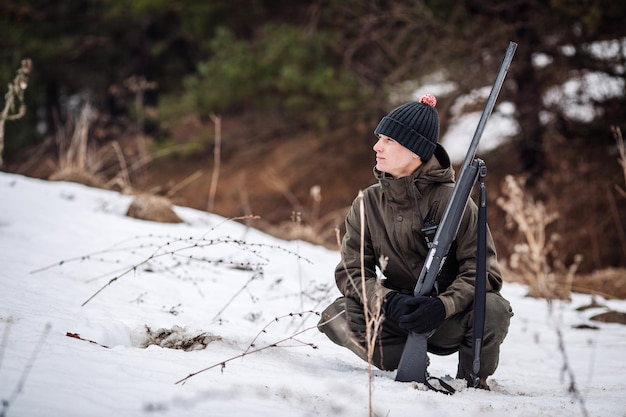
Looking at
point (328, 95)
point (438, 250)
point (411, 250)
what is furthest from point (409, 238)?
point (328, 95)

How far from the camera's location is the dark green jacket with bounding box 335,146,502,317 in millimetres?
2744

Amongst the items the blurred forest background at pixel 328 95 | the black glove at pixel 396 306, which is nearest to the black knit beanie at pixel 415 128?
the black glove at pixel 396 306

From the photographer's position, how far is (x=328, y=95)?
1078cm

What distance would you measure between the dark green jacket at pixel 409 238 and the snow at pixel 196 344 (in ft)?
1.13

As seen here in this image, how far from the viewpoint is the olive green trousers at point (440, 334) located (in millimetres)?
2723

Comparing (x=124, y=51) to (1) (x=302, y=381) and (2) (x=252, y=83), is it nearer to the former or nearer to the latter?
(2) (x=252, y=83)

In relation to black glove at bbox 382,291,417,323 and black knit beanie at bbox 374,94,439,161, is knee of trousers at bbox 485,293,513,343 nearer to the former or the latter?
black glove at bbox 382,291,417,323

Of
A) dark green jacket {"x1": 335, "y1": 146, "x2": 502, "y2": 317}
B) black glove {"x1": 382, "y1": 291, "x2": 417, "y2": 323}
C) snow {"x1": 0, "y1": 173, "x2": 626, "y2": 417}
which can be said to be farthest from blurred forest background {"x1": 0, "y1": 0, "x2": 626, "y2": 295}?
black glove {"x1": 382, "y1": 291, "x2": 417, "y2": 323}

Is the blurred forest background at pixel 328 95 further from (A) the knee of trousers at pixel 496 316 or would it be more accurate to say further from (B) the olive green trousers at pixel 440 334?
(A) the knee of trousers at pixel 496 316

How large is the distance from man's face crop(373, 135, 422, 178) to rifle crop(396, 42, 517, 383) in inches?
10.0

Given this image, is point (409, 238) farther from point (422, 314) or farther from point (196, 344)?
point (196, 344)

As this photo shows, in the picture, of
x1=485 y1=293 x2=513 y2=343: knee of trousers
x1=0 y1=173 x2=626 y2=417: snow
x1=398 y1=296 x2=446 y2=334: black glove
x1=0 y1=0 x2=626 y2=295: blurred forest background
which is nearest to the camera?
x1=0 y1=173 x2=626 y2=417: snow

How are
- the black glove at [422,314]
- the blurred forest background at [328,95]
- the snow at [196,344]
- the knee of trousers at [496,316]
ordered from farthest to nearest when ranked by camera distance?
the blurred forest background at [328,95] → the knee of trousers at [496,316] → the black glove at [422,314] → the snow at [196,344]

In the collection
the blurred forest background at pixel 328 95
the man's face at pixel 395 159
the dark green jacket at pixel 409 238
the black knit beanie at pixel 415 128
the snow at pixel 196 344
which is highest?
the blurred forest background at pixel 328 95
